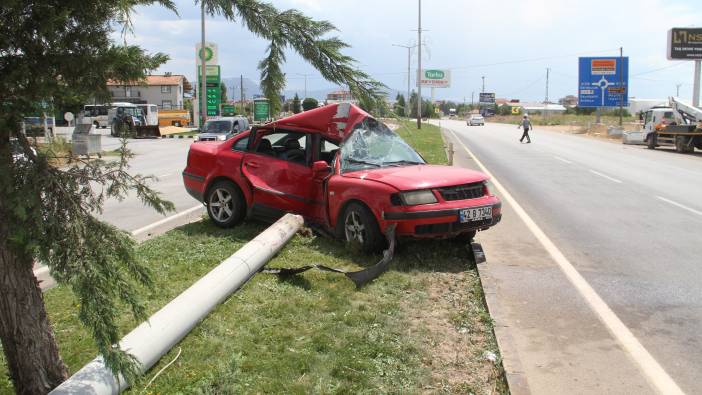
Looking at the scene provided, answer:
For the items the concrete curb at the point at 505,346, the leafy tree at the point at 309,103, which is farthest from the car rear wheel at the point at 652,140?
the concrete curb at the point at 505,346

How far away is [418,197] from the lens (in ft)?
21.2

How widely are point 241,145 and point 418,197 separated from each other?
309 cm

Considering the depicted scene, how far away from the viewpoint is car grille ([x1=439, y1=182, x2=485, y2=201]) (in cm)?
661

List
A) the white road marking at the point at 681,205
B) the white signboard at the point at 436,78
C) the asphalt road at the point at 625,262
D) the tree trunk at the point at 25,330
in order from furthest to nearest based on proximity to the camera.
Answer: the white signboard at the point at 436,78, the white road marking at the point at 681,205, the asphalt road at the point at 625,262, the tree trunk at the point at 25,330

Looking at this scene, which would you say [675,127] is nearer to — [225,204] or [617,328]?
[225,204]

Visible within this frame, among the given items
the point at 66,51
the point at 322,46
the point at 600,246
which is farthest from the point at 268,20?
the point at 600,246

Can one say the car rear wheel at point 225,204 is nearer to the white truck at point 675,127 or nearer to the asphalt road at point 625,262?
the asphalt road at point 625,262

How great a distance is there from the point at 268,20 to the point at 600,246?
5929mm

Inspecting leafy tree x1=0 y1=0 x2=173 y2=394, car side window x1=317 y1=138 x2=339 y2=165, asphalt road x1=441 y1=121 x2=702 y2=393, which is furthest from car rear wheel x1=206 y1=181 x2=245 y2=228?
leafy tree x1=0 y1=0 x2=173 y2=394

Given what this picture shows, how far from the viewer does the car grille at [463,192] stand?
260 inches

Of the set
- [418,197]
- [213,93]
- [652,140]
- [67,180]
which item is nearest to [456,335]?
[418,197]

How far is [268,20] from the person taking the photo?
354 centimetres

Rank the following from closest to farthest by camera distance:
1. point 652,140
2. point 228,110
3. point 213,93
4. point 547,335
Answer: point 547,335
point 652,140
point 213,93
point 228,110

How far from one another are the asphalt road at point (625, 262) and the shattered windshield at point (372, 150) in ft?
5.38
